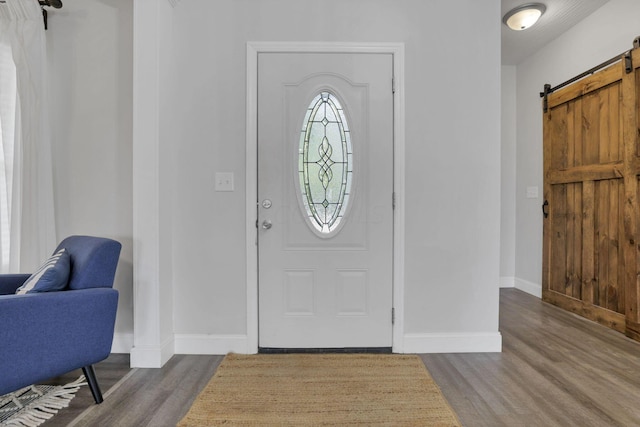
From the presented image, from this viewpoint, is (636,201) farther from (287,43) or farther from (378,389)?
(287,43)

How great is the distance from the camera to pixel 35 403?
171 centimetres

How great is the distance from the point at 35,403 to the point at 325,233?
1.78 meters

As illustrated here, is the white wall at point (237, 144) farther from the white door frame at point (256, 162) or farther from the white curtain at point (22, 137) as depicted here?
the white curtain at point (22, 137)

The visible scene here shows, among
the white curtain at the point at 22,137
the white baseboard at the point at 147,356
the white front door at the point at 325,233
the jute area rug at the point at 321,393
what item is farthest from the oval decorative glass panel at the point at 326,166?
the white curtain at the point at 22,137

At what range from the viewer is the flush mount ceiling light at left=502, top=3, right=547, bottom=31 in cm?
287

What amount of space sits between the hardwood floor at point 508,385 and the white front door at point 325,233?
50 centimetres

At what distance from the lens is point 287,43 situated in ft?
7.68

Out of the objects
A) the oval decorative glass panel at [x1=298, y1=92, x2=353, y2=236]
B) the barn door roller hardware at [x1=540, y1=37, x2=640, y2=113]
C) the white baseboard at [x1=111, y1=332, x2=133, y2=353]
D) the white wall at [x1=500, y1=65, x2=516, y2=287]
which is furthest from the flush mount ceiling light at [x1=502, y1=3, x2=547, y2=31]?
the white baseboard at [x1=111, y1=332, x2=133, y2=353]

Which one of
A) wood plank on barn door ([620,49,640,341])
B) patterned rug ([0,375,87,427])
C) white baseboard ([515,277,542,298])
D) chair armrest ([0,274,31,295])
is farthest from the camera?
white baseboard ([515,277,542,298])

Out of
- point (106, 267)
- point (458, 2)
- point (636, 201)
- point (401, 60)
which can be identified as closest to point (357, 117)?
point (401, 60)

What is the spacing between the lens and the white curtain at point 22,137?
2061 millimetres

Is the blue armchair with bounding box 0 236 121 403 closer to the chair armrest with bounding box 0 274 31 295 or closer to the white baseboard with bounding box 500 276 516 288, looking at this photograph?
the chair armrest with bounding box 0 274 31 295

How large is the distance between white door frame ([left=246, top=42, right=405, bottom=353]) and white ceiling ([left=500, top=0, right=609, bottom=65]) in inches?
56.7

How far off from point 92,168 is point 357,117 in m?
1.84
